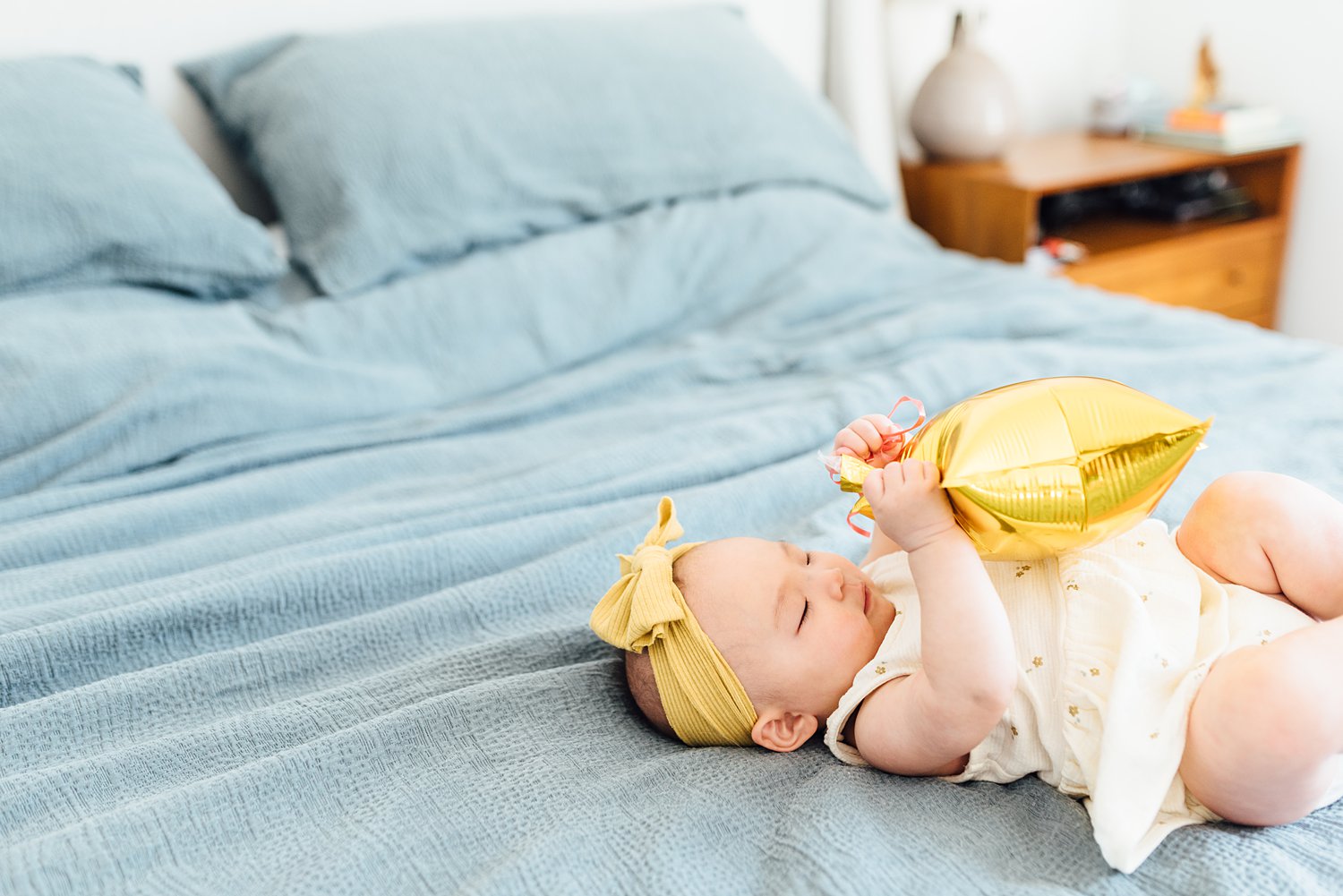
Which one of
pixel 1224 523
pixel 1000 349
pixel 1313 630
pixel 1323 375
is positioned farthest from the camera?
pixel 1000 349

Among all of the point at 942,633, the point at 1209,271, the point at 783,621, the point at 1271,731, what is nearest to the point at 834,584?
the point at 783,621

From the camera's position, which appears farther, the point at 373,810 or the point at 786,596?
the point at 786,596

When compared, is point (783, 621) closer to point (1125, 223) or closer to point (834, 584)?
point (834, 584)

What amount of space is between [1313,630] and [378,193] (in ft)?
4.39

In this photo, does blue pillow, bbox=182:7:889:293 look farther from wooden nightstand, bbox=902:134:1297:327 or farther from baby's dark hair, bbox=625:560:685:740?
baby's dark hair, bbox=625:560:685:740

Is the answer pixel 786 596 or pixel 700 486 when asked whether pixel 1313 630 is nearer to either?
pixel 786 596

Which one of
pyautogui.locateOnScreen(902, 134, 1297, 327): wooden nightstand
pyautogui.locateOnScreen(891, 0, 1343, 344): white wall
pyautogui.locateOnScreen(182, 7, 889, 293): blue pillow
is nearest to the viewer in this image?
pyautogui.locateOnScreen(182, 7, 889, 293): blue pillow

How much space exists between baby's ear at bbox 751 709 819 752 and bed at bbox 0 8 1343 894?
0.06 feet

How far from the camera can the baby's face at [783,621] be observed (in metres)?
0.88

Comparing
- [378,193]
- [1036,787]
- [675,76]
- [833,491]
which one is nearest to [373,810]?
[1036,787]

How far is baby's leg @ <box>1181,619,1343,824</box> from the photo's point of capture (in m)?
0.70

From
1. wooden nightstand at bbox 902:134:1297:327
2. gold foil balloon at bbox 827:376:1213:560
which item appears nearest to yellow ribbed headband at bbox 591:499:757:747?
gold foil balloon at bbox 827:376:1213:560

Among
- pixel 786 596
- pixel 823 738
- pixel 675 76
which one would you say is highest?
pixel 675 76

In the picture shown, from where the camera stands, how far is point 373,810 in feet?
2.58
